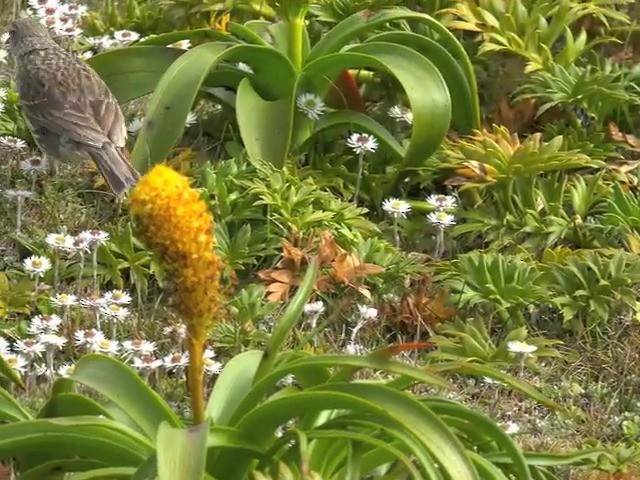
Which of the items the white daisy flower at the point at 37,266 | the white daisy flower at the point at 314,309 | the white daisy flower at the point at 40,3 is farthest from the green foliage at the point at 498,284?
the white daisy flower at the point at 40,3

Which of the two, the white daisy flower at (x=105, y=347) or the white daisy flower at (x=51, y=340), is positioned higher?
the white daisy flower at (x=51, y=340)

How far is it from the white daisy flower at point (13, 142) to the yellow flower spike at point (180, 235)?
3443 mm

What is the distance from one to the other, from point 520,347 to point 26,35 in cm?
320

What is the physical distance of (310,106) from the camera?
6.14 meters

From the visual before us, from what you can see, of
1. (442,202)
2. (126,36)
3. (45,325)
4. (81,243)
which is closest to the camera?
(45,325)

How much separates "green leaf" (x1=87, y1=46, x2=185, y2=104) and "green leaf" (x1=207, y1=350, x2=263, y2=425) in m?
2.65

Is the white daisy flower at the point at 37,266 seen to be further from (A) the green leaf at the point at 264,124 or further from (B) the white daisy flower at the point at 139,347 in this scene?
(A) the green leaf at the point at 264,124

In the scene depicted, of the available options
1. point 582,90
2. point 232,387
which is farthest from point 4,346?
point 582,90

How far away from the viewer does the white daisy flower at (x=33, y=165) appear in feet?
19.7

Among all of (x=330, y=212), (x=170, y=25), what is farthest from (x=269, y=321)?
(x=170, y=25)

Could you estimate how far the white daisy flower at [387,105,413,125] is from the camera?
6.36m

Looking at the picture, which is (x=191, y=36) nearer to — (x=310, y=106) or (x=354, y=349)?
(x=310, y=106)

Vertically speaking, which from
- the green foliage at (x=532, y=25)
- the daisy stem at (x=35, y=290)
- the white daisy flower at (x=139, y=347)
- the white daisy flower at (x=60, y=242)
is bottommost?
the daisy stem at (x=35, y=290)

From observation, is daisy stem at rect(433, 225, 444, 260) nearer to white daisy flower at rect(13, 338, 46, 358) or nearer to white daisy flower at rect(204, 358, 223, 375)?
white daisy flower at rect(204, 358, 223, 375)
